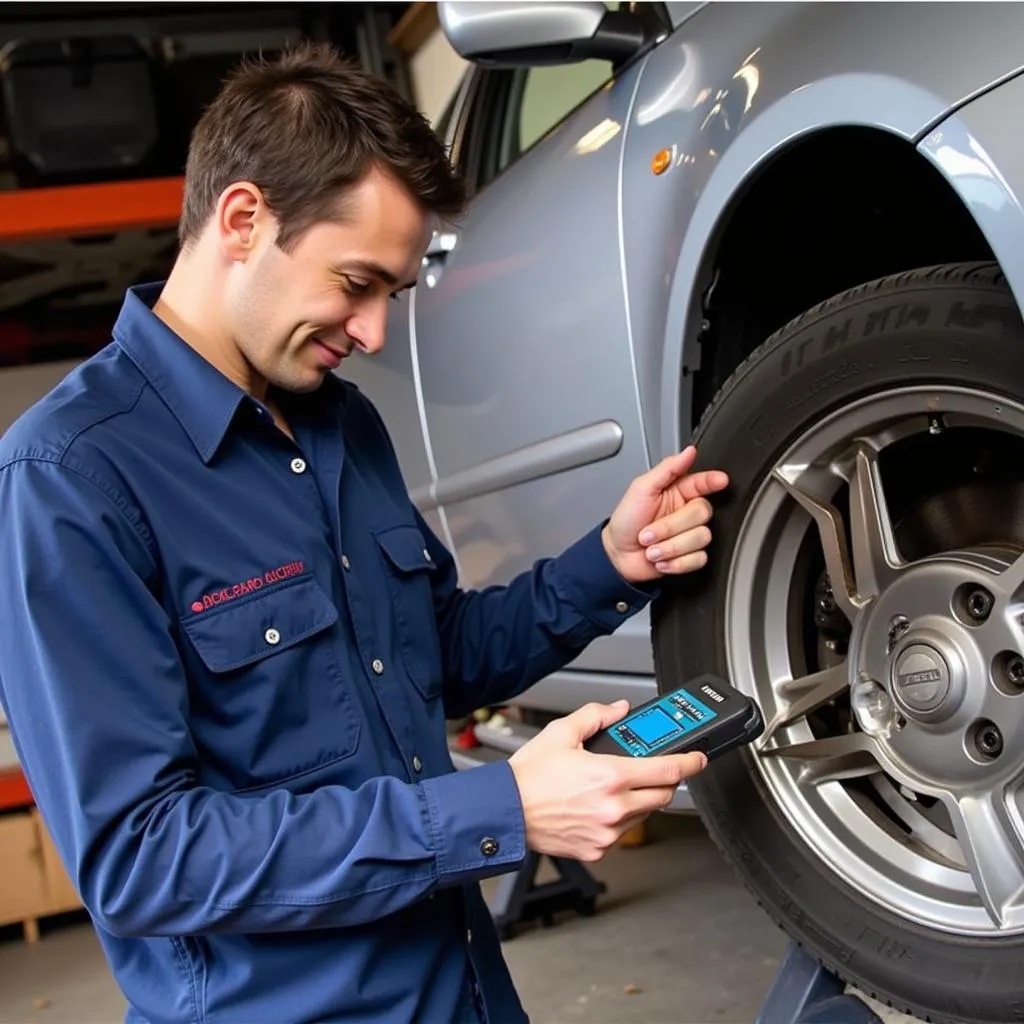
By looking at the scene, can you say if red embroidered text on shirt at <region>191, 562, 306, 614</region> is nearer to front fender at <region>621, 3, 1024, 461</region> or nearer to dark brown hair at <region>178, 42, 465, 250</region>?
dark brown hair at <region>178, 42, 465, 250</region>

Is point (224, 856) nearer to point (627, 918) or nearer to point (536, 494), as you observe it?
point (536, 494)

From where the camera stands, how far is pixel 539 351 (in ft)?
4.71

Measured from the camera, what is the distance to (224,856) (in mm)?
814

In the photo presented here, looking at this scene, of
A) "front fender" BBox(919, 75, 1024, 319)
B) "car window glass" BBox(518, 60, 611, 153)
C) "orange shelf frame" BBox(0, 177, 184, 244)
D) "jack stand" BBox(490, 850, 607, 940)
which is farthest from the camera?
"orange shelf frame" BBox(0, 177, 184, 244)

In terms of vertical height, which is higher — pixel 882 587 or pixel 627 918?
pixel 882 587

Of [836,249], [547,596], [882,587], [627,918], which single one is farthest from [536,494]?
[627,918]

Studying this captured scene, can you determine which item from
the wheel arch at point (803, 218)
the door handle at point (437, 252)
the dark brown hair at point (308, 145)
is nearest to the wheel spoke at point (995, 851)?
the wheel arch at point (803, 218)

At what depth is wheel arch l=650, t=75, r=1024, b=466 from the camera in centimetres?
91

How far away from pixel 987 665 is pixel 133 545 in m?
0.62

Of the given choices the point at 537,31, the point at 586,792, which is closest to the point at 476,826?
the point at 586,792

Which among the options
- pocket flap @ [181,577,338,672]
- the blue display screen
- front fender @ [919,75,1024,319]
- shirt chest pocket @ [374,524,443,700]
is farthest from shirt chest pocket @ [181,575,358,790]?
front fender @ [919,75,1024,319]

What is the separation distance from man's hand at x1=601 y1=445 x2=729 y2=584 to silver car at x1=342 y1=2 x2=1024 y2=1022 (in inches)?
0.8

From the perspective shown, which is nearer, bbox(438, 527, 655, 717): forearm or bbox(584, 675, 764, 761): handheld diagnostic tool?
bbox(584, 675, 764, 761): handheld diagnostic tool

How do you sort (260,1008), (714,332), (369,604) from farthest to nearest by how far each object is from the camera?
(714,332) → (369,604) → (260,1008)
